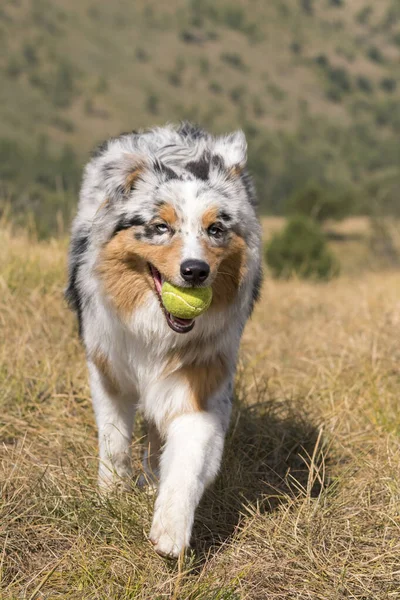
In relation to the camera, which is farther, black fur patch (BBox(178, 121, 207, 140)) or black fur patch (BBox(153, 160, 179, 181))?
black fur patch (BBox(178, 121, 207, 140))

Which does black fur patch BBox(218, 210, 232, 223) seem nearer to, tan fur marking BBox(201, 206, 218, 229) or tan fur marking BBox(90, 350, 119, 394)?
tan fur marking BBox(201, 206, 218, 229)

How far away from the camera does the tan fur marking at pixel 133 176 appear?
3812 millimetres

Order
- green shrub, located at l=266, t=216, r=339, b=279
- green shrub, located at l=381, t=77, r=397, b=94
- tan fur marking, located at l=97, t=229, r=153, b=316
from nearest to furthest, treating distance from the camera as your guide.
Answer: tan fur marking, located at l=97, t=229, r=153, b=316, green shrub, located at l=266, t=216, r=339, b=279, green shrub, located at l=381, t=77, r=397, b=94

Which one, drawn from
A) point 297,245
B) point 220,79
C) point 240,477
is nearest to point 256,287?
point 240,477

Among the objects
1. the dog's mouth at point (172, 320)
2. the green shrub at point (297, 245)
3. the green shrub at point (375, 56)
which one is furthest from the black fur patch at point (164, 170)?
the green shrub at point (375, 56)

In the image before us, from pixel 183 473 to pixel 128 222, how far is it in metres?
1.28

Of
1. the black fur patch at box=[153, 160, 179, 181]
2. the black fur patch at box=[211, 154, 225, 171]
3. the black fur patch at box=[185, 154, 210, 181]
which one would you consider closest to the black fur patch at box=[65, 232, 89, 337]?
the black fur patch at box=[153, 160, 179, 181]

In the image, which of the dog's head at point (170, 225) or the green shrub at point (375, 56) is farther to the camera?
the green shrub at point (375, 56)

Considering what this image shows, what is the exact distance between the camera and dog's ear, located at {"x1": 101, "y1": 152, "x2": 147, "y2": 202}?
12.5ft

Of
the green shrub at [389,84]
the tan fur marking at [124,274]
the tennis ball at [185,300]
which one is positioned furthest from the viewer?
the green shrub at [389,84]

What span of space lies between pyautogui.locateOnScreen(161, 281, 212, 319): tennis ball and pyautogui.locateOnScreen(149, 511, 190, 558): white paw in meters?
0.96

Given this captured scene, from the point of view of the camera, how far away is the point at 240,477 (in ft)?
14.1

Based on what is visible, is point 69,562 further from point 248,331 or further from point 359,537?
point 248,331

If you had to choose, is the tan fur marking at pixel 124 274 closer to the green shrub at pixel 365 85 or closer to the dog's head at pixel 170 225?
the dog's head at pixel 170 225
